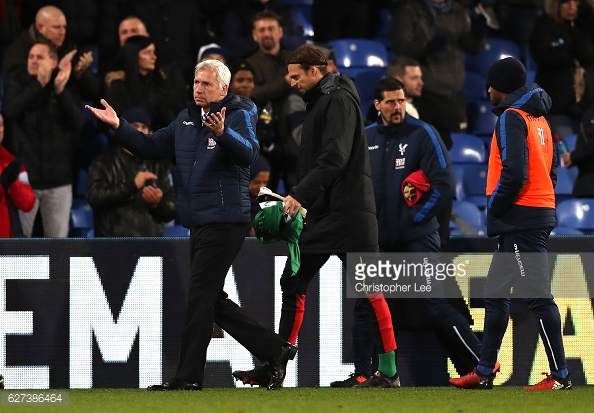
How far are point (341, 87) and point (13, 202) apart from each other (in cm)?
324

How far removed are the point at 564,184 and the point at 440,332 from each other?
4.99 meters

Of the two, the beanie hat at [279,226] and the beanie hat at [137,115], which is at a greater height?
the beanie hat at [137,115]

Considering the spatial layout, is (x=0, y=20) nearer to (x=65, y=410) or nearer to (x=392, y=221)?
(x=392, y=221)

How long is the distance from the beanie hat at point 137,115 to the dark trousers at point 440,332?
267cm

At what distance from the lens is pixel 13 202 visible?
389 inches

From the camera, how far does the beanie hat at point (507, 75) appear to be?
787 centimetres

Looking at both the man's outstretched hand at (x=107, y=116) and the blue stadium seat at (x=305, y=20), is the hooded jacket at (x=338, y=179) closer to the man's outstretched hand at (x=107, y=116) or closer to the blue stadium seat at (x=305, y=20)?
the man's outstretched hand at (x=107, y=116)

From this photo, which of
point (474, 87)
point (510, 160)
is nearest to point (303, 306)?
point (510, 160)

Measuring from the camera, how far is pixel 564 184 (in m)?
13.2

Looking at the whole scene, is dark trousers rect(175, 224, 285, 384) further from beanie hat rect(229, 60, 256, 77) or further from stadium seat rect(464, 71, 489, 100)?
stadium seat rect(464, 71, 489, 100)

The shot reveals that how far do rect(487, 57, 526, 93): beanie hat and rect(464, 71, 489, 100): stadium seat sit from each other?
616 cm

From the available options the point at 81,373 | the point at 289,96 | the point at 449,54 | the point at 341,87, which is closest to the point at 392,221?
the point at 341,87

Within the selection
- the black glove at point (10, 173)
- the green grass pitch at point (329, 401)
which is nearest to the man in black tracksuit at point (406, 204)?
the green grass pitch at point (329, 401)

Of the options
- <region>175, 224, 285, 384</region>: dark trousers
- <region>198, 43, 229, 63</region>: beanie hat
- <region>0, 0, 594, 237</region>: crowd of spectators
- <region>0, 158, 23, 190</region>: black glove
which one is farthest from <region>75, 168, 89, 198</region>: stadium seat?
<region>175, 224, 285, 384</region>: dark trousers
